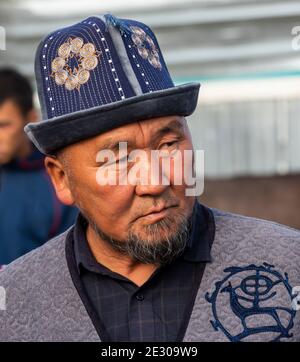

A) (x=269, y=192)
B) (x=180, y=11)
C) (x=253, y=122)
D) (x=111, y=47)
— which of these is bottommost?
(x=269, y=192)

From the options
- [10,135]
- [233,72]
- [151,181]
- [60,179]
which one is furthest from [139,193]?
[233,72]

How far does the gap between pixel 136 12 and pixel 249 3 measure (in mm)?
673

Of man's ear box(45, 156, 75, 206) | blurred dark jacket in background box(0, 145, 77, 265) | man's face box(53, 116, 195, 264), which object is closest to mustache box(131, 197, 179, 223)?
man's face box(53, 116, 195, 264)

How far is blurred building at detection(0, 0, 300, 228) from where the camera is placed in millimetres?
5254

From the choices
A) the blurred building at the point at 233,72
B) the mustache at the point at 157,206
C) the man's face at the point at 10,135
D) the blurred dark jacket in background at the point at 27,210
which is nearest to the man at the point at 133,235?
the mustache at the point at 157,206

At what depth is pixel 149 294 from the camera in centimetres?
209

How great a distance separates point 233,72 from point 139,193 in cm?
391

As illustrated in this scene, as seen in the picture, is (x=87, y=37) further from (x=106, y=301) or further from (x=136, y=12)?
(x=136, y=12)

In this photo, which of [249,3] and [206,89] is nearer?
[249,3]

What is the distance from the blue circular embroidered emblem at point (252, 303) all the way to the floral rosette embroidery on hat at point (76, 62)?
57cm

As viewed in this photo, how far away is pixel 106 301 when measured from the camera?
210cm

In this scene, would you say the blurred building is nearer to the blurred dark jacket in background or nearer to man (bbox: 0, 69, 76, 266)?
man (bbox: 0, 69, 76, 266)

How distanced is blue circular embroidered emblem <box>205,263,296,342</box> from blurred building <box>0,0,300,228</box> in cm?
332

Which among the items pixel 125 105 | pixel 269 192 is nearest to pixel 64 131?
pixel 125 105
